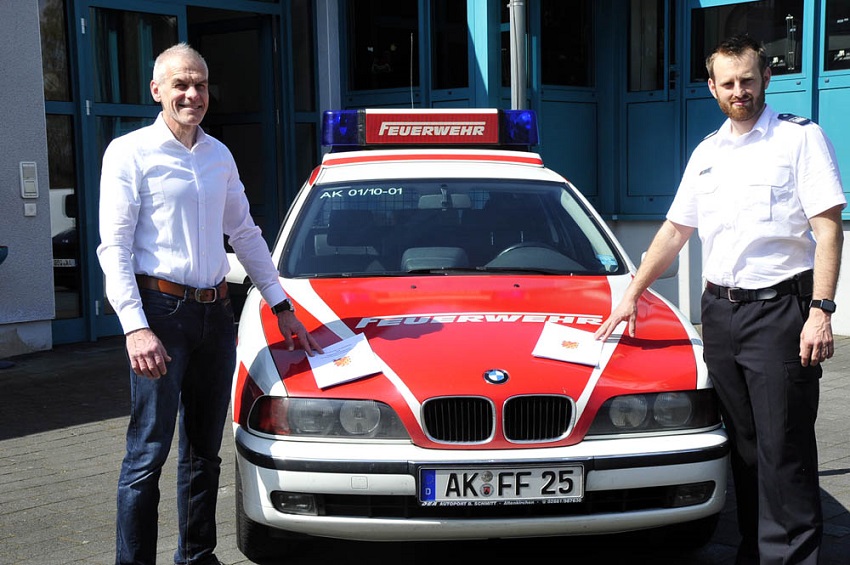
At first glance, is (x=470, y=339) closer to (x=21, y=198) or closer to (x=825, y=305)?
(x=825, y=305)

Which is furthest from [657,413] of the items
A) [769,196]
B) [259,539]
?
[259,539]

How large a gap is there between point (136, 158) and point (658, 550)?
2.56 meters

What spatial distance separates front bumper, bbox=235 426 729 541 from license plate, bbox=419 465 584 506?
3 centimetres

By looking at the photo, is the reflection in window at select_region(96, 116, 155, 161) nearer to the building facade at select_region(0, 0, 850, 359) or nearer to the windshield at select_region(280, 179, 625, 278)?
the building facade at select_region(0, 0, 850, 359)

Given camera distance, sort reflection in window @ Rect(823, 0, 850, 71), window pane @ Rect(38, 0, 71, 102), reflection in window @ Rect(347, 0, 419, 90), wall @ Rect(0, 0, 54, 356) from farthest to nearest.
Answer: reflection in window @ Rect(347, 0, 419, 90) < window pane @ Rect(38, 0, 71, 102) < reflection in window @ Rect(823, 0, 850, 71) < wall @ Rect(0, 0, 54, 356)

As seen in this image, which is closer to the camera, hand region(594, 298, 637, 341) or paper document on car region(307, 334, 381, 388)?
paper document on car region(307, 334, 381, 388)

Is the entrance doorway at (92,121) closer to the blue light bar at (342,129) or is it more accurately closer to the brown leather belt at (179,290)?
the blue light bar at (342,129)

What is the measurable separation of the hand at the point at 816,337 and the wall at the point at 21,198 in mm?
7965

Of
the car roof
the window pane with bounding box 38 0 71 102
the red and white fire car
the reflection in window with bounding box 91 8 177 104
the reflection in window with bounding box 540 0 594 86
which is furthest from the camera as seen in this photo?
the reflection in window with bounding box 540 0 594 86

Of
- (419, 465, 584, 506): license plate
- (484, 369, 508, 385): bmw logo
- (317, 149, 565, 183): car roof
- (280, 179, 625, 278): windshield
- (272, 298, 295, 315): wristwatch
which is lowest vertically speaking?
(419, 465, 584, 506): license plate

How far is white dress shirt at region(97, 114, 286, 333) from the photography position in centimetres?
370

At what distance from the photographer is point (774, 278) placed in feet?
12.5

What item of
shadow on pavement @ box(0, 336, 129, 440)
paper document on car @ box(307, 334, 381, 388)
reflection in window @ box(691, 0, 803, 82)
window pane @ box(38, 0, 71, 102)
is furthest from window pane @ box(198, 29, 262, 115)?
paper document on car @ box(307, 334, 381, 388)

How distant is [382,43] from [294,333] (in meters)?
9.07
